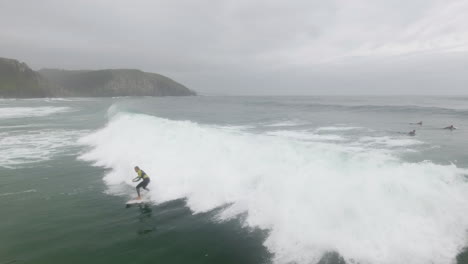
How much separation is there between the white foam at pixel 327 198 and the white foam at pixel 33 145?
8.31 m

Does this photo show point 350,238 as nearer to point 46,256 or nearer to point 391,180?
point 391,180

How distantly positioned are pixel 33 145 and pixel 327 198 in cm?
2618

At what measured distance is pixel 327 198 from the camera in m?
9.76

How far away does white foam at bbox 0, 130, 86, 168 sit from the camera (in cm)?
1992

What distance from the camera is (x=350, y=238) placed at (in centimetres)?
823

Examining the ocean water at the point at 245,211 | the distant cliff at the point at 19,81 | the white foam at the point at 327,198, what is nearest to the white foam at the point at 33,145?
the ocean water at the point at 245,211

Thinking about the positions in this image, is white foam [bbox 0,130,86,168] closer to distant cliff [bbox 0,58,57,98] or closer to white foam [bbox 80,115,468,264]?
white foam [bbox 80,115,468,264]

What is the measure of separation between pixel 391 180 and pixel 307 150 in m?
4.91

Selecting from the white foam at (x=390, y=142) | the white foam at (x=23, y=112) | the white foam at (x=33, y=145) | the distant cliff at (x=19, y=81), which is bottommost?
the white foam at (x=33, y=145)

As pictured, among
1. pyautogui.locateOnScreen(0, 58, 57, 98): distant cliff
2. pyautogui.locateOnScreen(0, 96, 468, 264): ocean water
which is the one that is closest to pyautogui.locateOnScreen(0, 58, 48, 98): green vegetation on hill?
pyautogui.locateOnScreen(0, 58, 57, 98): distant cliff

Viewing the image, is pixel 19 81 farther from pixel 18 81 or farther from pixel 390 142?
pixel 390 142

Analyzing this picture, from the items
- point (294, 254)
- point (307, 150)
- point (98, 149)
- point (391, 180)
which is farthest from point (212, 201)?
point (98, 149)

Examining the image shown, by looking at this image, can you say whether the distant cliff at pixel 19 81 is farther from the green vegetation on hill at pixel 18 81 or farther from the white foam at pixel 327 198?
the white foam at pixel 327 198

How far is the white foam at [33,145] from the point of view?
19922mm
